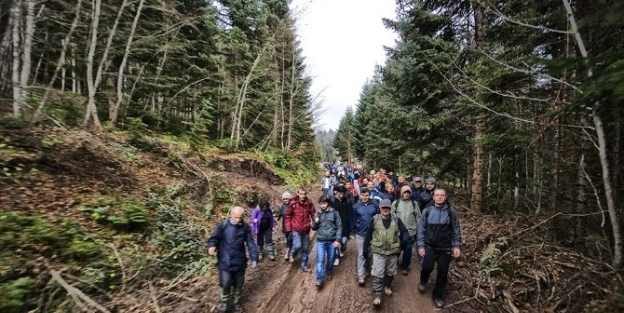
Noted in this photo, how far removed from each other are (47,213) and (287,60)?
2218 centimetres

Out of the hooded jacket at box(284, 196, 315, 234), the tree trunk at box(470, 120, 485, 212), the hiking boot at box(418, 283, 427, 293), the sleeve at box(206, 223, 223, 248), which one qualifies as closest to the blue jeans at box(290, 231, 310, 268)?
the hooded jacket at box(284, 196, 315, 234)

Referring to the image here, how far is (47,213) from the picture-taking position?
20.5ft

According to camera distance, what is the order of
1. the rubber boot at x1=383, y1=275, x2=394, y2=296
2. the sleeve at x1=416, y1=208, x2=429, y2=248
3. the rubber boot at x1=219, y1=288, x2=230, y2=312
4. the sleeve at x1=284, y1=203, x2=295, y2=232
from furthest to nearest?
the sleeve at x1=284, y1=203, x2=295, y2=232 < the rubber boot at x1=383, y1=275, x2=394, y2=296 < the sleeve at x1=416, y1=208, x2=429, y2=248 < the rubber boot at x1=219, y1=288, x2=230, y2=312

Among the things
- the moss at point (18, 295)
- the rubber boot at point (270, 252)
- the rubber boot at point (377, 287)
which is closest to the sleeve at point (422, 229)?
the rubber boot at point (377, 287)

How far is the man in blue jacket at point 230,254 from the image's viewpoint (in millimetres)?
5492

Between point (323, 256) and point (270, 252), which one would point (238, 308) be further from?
point (270, 252)

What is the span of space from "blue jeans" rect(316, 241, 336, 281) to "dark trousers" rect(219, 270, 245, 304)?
1.70m

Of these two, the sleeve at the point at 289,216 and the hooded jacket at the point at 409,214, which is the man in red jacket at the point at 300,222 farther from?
the hooded jacket at the point at 409,214

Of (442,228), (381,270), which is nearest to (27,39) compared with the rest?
(381,270)

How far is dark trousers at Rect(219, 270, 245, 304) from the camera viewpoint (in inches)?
216

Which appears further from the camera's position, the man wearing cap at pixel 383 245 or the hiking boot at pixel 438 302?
the man wearing cap at pixel 383 245

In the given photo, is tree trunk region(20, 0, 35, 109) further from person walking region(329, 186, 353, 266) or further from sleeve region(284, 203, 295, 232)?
person walking region(329, 186, 353, 266)

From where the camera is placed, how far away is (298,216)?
7625 millimetres

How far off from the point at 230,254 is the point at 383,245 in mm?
2844
